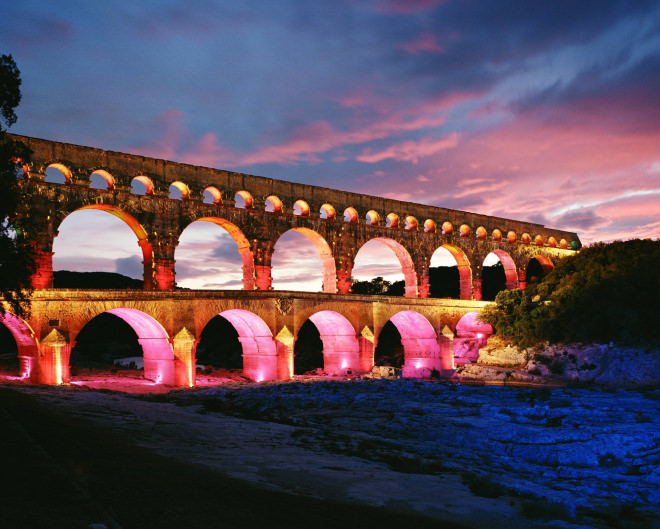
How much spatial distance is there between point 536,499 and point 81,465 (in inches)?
262

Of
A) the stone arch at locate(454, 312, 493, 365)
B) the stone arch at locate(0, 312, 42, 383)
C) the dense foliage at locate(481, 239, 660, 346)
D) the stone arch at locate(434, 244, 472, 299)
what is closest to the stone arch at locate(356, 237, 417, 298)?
the stone arch at locate(434, 244, 472, 299)

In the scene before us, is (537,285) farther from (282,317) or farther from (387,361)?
(282,317)

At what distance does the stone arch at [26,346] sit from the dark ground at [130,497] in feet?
50.9

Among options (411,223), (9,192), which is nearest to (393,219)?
(411,223)

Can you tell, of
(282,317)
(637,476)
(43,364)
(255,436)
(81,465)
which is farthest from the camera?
(282,317)

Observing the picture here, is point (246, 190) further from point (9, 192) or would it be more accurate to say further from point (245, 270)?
point (9, 192)

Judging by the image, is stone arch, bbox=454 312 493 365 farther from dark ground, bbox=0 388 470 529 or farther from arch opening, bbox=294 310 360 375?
dark ground, bbox=0 388 470 529

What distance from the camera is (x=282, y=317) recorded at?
31.2 m

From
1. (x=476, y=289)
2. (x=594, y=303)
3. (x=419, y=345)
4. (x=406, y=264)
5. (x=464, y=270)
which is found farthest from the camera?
(x=464, y=270)

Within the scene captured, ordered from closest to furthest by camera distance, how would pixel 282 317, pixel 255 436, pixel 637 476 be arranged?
pixel 637 476 < pixel 255 436 < pixel 282 317

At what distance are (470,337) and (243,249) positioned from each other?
20440 millimetres

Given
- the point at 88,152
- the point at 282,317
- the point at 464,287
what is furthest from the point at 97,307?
the point at 464,287

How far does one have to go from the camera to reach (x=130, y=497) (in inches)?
260

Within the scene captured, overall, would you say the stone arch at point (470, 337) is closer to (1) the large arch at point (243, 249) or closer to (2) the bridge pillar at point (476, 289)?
(2) the bridge pillar at point (476, 289)
